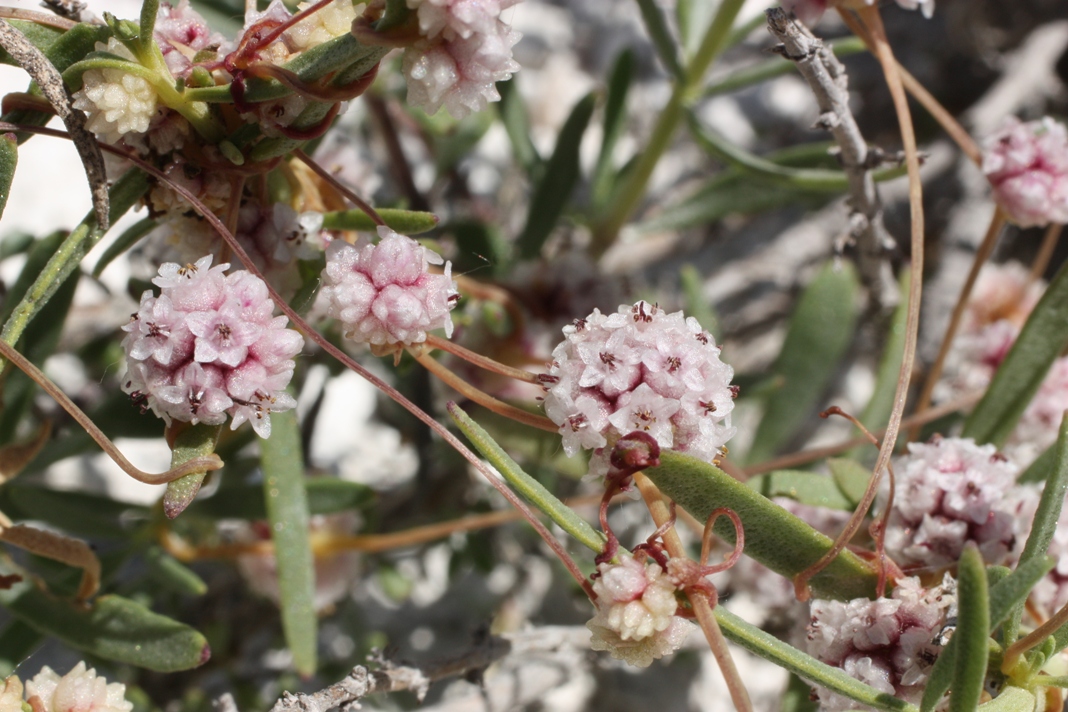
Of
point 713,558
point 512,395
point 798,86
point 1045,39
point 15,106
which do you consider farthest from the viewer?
point 798,86

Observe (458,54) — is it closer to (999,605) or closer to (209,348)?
(209,348)

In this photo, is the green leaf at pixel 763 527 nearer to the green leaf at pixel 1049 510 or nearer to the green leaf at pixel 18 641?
the green leaf at pixel 1049 510

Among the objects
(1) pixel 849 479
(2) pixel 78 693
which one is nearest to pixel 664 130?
(1) pixel 849 479

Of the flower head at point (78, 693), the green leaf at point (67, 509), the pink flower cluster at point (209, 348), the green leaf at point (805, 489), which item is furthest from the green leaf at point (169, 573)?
the green leaf at point (805, 489)

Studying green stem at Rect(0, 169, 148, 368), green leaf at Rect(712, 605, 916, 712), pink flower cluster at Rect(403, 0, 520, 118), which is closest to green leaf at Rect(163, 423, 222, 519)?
green stem at Rect(0, 169, 148, 368)

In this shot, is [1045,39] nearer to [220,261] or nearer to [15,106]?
[220,261]

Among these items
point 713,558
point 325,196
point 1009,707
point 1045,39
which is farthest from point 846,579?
point 1045,39

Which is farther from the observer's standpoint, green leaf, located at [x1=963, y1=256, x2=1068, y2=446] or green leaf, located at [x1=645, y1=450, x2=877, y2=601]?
green leaf, located at [x1=963, y1=256, x2=1068, y2=446]

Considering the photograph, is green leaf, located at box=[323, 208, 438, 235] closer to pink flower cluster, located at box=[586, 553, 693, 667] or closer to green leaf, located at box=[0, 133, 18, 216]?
green leaf, located at box=[0, 133, 18, 216]
